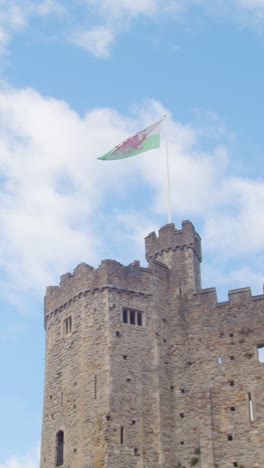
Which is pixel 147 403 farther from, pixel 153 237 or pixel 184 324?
pixel 153 237

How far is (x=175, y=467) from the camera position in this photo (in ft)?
141

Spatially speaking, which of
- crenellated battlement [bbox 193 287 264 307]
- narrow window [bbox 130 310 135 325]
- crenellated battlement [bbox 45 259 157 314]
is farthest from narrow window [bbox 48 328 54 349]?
crenellated battlement [bbox 193 287 264 307]

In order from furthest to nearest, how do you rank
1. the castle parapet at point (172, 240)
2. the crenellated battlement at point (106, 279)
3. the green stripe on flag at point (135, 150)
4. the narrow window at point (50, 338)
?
the green stripe on flag at point (135, 150) < the castle parapet at point (172, 240) < the narrow window at point (50, 338) < the crenellated battlement at point (106, 279)

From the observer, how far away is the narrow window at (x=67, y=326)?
4700cm

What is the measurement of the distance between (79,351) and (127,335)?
2.73 metres

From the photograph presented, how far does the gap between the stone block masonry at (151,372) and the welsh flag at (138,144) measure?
7.22 metres

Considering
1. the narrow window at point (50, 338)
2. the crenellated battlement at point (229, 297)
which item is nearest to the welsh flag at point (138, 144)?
the crenellated battlement at point (229, 297)

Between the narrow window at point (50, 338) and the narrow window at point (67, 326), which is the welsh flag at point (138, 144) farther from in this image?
the narrow window at point (50, 338)

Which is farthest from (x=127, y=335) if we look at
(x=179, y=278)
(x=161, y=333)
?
(x=179, y=278)

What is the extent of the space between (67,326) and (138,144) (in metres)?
12.2

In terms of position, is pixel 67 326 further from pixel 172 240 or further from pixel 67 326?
pixel 172 240

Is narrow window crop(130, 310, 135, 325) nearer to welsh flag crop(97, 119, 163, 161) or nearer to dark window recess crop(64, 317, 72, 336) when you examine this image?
dark window recess crop(64, 317, 72, 336)

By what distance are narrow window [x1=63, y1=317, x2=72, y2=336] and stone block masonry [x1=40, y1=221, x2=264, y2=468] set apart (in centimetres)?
7

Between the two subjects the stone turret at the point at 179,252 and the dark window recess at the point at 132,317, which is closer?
the dark window recess at the point at 132,317
